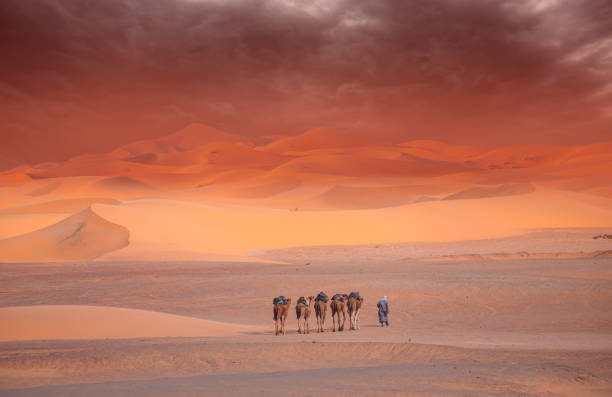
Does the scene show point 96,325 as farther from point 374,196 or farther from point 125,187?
point 125,187

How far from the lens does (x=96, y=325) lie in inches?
548

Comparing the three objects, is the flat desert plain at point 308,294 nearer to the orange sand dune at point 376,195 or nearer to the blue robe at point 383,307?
the blue robe at point 383,307

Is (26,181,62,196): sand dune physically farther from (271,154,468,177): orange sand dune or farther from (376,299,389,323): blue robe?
(376,299,389,323): blue robe

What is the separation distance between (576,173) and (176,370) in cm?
11857

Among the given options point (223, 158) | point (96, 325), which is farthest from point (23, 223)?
point (223, 158)

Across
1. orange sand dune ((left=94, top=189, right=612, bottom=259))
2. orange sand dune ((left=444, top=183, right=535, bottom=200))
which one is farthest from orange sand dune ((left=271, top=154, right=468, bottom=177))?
orange sand dune ((left=94, top=189, right=612, bottom=259))

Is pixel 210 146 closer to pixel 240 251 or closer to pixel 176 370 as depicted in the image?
pixel 240 251

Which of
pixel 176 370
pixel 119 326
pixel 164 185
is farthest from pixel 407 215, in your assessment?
pixel 164 185

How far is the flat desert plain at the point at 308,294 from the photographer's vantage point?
8.22 m

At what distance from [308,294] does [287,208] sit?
62.3 m

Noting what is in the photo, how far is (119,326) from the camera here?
14.0 m

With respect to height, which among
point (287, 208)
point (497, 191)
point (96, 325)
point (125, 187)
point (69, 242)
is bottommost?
point (96, 325)

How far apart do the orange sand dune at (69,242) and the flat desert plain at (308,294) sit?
16 centimetres

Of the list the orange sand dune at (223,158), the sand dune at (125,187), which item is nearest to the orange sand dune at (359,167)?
the orange sand dune at (223,158)
